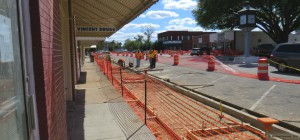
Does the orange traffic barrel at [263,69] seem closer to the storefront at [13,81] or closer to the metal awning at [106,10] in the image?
the metal awning at [106,10]

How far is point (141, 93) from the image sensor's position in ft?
36.0

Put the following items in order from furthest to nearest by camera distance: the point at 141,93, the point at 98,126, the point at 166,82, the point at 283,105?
the point at 166,82 → the point at 141,93 → the point at 283,105 → the point at 98,126

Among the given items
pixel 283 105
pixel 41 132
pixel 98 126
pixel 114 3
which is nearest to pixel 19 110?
pixel 41 132

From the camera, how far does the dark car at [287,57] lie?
16.0m

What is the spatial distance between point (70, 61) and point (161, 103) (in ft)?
11.1

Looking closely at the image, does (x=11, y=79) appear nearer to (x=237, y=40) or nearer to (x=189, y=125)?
(x=189, y=125)

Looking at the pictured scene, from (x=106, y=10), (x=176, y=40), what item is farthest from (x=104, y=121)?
(x=176, y=40)

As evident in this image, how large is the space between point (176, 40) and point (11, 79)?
104m

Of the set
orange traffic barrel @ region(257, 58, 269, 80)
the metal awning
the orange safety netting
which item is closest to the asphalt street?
the orange safety netting

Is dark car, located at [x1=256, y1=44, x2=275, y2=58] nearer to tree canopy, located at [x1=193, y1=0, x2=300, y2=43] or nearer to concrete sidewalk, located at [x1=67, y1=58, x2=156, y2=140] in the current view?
tree canopy, located at [x1=193, y1=0, x2=300, y2=43]

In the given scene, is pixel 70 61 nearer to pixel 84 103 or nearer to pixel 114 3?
pixel 84 103

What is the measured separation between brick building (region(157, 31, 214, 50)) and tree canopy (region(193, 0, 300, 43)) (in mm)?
50136

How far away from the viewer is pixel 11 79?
6.03 feet

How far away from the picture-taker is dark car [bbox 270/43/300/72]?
16047 millimetres
